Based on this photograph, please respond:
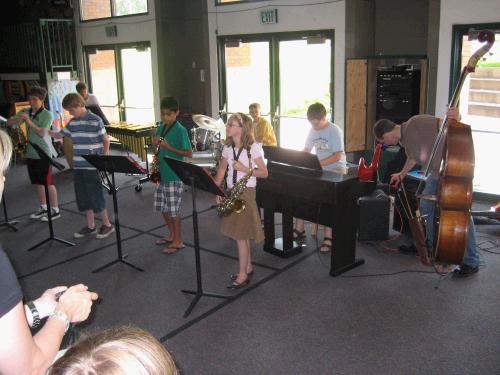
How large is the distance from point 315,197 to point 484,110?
13.8 feet

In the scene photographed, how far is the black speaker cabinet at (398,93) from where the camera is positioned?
26.0ft

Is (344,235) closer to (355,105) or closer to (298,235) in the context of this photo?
(298,235)

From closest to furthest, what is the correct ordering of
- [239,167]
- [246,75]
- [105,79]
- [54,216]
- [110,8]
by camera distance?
[239,167]
[54,216]
[246,75]
[110,8]
[105,79]

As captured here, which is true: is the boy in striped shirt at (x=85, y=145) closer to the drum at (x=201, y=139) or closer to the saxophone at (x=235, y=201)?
the saxophone at (x=235, y=201)

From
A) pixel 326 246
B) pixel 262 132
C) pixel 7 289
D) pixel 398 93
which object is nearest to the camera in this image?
pixel 7 289

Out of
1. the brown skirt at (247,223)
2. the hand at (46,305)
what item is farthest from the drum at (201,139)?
the hand at (46,305)

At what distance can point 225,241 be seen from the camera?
6242mm

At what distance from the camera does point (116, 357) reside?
1.14 meters

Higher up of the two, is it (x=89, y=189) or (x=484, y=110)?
(x=484, y=110)

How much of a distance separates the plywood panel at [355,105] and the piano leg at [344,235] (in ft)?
13.0

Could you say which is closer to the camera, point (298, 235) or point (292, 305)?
point (292, 305)

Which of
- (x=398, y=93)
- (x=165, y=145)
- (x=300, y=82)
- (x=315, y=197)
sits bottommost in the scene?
(x=315, y=197)

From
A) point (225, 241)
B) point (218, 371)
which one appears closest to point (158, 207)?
point (225, 241)

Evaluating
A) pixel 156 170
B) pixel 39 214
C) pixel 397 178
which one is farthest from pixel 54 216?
pixel 397 178
